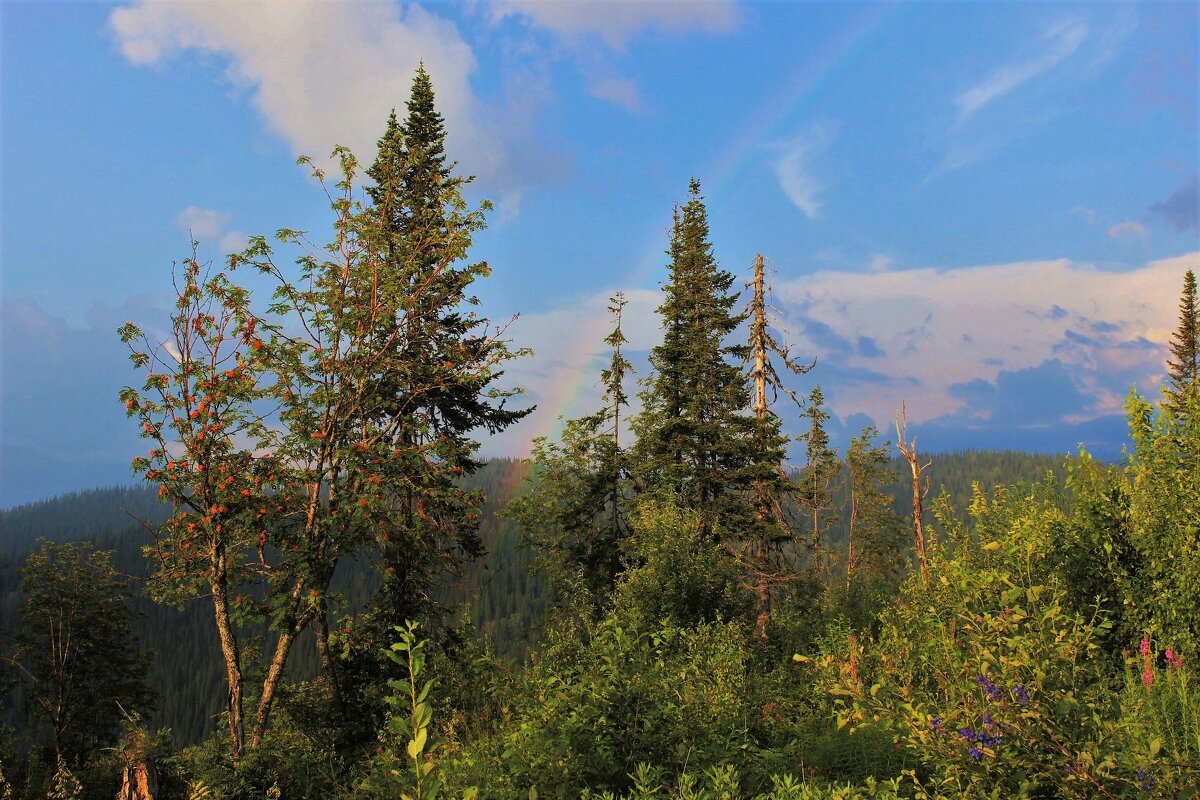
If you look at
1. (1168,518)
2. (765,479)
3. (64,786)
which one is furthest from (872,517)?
(64,786)

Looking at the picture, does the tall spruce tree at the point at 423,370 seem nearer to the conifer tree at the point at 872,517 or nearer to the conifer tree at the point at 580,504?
the conifer tree at the point at 580,504

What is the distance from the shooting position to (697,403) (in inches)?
1029

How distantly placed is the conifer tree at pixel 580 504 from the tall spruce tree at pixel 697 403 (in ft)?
5.78

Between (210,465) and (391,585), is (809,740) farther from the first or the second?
(391,585)

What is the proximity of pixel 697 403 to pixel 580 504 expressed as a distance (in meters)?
6.73

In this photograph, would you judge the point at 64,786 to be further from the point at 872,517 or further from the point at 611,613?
the point at 872,517

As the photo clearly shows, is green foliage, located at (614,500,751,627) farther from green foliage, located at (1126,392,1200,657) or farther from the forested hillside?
green foliage, located at (1126,392,1200,657)

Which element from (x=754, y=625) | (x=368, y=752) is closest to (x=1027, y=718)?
(x=368, y=752)

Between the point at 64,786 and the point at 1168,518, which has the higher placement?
the point at 1168,518

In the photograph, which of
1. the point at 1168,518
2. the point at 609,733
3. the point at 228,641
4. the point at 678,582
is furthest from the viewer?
the point at 678,582

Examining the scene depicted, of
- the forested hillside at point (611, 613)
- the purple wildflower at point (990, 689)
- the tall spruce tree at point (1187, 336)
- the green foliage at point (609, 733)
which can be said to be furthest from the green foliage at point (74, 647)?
the tall spruce tree at point (1187, 336)

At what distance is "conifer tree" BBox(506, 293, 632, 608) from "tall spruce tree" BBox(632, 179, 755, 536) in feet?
5.78

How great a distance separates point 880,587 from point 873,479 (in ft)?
53.7

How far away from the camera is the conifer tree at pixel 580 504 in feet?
89.6
